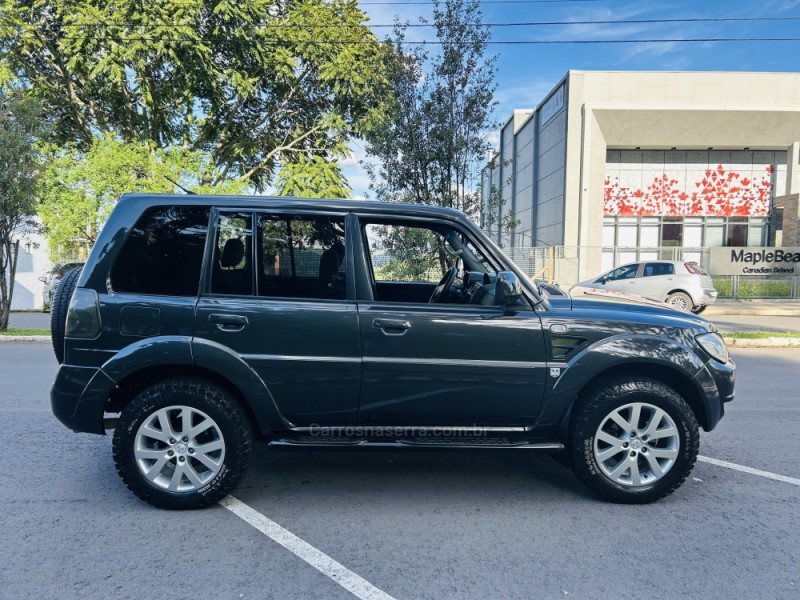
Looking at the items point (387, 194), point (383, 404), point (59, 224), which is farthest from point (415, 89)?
point (383, 404)

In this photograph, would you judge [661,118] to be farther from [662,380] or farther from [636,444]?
[636,444]

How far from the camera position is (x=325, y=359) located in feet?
11.6

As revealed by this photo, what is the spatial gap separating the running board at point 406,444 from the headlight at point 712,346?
1228 millimetres

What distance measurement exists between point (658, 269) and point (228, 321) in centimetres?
1589

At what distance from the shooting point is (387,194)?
1183 centimetres

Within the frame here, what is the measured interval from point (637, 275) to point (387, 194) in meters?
9.25

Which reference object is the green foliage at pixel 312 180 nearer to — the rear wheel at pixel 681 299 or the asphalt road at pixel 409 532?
the rear wheel at pixel 681 299

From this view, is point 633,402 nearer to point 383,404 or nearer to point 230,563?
point 383,404

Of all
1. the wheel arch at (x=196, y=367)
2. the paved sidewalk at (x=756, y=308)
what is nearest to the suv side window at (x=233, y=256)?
the wheel arch at (x=196, y=367)

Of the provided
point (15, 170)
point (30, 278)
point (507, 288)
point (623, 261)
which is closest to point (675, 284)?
point (623, 261)

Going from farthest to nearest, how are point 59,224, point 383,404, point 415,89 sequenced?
point 59,224, point 415,89, point 383,404

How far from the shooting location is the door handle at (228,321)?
11.5 ft

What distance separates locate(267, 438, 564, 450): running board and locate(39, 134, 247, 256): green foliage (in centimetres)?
1124

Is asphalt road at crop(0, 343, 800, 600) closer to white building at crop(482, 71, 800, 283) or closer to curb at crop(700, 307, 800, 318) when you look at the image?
curb at crop(700, 307, 800, 318)
